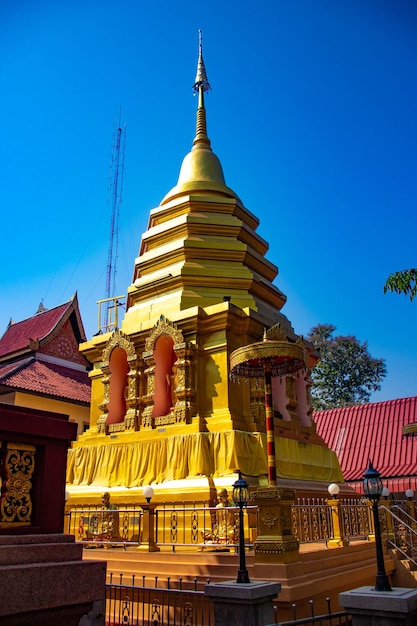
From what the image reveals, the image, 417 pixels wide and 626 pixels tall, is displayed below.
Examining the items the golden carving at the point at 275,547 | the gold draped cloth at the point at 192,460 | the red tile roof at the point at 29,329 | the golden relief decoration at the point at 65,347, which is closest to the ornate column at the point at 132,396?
the gold draped cloth at the point at 192,460

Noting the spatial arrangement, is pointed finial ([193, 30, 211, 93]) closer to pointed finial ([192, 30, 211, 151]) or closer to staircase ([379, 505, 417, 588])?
pointed finial ([192, 30, 211, 151])

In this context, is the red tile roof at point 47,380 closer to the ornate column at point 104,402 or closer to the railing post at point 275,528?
the ornate column at point 104,402

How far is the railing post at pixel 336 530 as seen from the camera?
971 centimetres

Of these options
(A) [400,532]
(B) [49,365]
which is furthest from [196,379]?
(B) [49,365]

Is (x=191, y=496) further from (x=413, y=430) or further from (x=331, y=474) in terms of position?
(x=413, y=430)

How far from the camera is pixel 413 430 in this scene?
17172 mm

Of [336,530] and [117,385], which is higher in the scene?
[117,385]

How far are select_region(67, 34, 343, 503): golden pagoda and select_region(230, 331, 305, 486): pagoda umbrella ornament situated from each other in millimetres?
55

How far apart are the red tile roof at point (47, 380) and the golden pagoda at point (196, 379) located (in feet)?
14.3

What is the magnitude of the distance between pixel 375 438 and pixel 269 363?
1337 cm

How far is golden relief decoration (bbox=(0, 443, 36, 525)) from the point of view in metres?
4.23

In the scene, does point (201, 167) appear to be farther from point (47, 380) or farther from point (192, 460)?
point (192, 460)

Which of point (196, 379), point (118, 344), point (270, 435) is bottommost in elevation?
point (270, 435)

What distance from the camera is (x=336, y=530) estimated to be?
9820 millimetres
